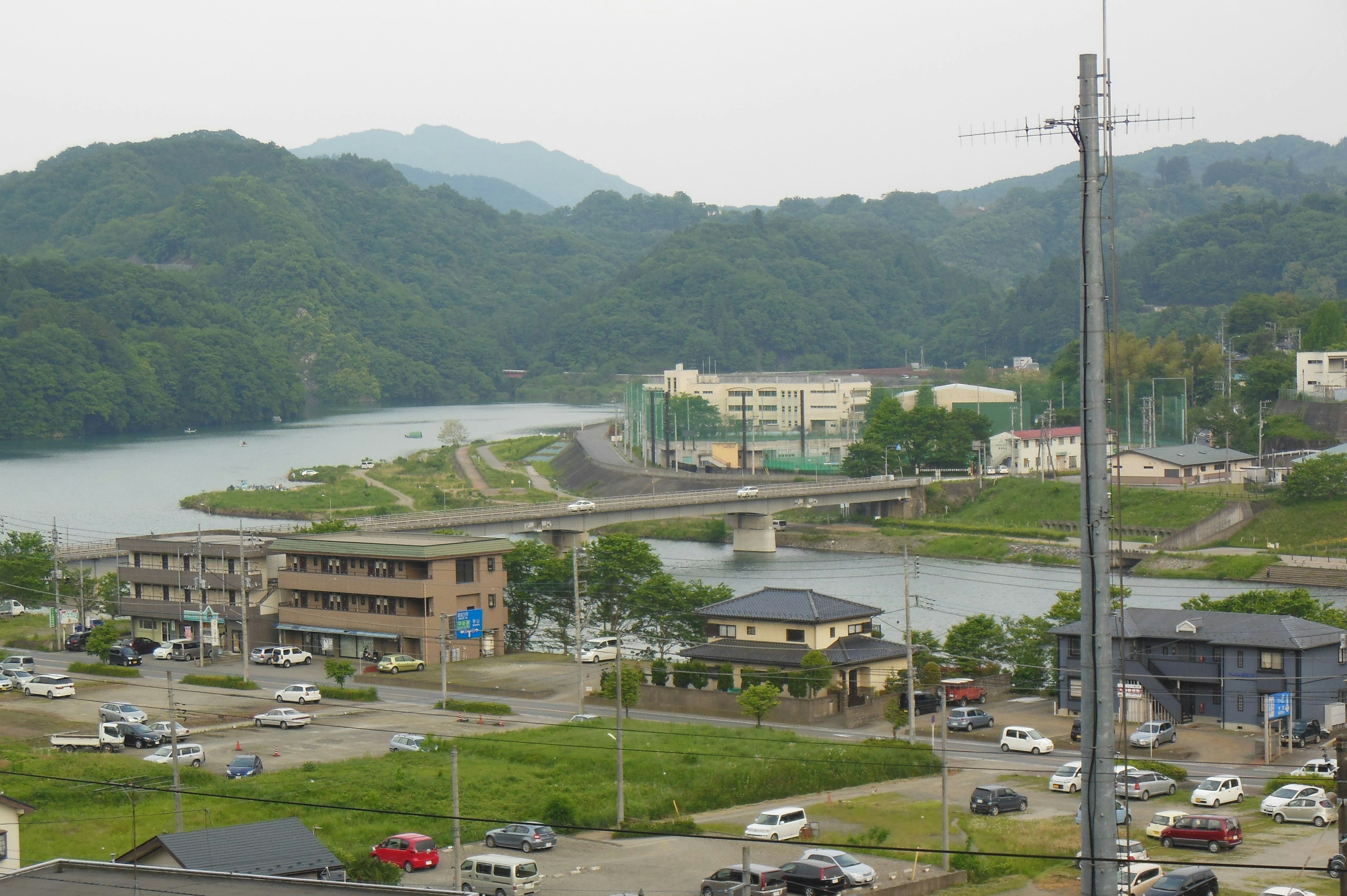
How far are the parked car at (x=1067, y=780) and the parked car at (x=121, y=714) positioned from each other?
10.7 m

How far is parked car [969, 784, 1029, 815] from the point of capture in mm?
13648

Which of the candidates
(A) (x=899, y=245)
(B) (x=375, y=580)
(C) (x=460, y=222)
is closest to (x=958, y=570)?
(B) (x=375, y=580)

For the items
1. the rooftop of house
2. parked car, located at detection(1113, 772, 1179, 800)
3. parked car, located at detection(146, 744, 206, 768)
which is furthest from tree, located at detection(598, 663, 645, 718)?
parked car, located at detection(1113, 772, 1179, 800)

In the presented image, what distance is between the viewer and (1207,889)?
1093 cm

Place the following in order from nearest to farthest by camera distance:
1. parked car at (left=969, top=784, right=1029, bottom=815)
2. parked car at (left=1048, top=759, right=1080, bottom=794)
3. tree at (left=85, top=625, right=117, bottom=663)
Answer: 1. parked car at (left=969, top=784, right=1029, bottom=815)
2. parked car at (left=1048, top=759, right=1080, bottom=794)
3. tree at (left=85, top=625, right=117, bottom=663)

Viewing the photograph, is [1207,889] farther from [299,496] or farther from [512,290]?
[512,290]

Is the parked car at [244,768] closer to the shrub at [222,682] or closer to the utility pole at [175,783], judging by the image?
the utility pole at [175,783]

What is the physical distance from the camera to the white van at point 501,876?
37.0 feet

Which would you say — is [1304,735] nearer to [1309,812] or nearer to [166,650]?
[1309,812]

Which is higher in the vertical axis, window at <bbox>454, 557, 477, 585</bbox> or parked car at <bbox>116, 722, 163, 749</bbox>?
window at <bbox>454, 557, 477, 585</bbox>

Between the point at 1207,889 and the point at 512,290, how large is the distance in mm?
146307

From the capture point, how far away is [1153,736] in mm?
16641

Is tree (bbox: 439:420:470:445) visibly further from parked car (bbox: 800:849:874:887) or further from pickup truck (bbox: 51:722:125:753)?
parked car (bbox: 800:849:874:887)

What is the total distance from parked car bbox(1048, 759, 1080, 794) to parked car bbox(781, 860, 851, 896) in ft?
12.9
